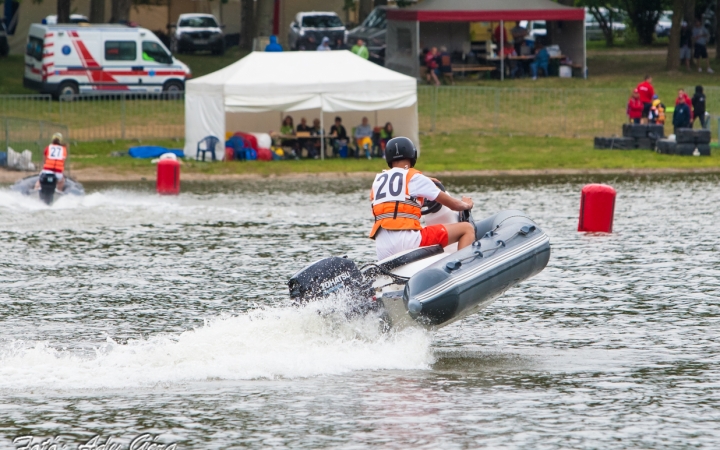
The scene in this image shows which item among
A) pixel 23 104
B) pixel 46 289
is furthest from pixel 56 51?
pixel 46 289

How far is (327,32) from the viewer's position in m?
49.9

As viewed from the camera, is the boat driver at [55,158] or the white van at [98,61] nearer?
the boat driver at [55,158]

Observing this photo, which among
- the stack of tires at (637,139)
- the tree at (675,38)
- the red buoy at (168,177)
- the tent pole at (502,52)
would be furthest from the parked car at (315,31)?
the red buoy at (168,177)

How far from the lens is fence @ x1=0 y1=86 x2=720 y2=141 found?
3600 cm

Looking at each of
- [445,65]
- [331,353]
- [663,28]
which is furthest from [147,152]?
[663,28]

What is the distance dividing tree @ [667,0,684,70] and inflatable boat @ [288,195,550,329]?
118 ft

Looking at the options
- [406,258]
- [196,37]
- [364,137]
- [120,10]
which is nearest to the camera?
[406,258]

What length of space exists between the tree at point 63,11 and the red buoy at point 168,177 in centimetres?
2399

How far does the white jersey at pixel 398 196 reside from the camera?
11.3 m

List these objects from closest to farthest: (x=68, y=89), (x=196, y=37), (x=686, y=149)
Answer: (x=686, y=149)
(x=68, y=89)
(x=196, y=37)

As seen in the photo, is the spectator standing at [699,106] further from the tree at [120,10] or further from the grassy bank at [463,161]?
the tree at [120,10]

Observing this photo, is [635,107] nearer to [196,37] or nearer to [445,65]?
[445,65]

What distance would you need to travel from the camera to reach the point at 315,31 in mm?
49969

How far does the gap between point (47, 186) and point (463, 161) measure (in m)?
11.7
